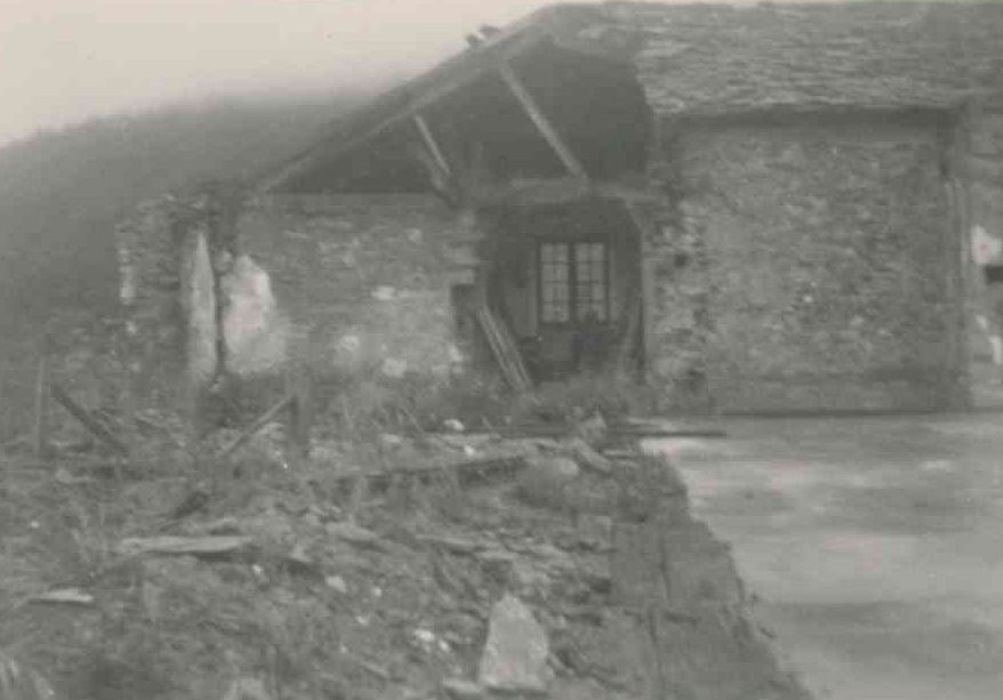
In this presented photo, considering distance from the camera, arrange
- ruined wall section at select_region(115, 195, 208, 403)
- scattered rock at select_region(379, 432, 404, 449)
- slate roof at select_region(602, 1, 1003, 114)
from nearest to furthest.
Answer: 1. scattered rock at select_region(379, 432, 404, 449)
2. slate roof at select_region(602, 1, 1003, 114)
3. ruined wall section at select_region(115, 195, 208, 403)

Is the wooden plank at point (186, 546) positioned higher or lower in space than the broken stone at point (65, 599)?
lower

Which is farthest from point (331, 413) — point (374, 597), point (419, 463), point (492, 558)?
point (374, 597)

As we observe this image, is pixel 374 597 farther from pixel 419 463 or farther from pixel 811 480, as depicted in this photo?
pixel 811 480

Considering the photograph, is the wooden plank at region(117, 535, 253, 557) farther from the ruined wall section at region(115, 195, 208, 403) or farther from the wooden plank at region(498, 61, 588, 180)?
the ruined wall section at region(115, 195, 208, 403)

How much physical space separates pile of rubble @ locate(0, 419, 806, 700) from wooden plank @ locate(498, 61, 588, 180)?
8.04m

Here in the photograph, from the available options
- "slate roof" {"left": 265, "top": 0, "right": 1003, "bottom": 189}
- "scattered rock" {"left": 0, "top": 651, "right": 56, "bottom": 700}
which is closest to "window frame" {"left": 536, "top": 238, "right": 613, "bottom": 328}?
"slate roof" {"left": 265, "top": 0, "right": 1003, "bottom": 189}

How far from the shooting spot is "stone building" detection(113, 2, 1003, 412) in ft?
52.5

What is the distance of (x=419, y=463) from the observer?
939cm

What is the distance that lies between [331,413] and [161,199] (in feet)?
16.0

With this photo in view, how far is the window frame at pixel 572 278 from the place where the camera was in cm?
1898

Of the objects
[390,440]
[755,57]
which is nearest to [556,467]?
[390,440]

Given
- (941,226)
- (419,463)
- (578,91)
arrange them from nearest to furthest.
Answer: (419,463) < (941,226) < (578,91)

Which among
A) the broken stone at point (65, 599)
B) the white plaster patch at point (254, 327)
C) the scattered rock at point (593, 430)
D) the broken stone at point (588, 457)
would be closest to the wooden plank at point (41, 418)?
the broken stone at point (588, 457)

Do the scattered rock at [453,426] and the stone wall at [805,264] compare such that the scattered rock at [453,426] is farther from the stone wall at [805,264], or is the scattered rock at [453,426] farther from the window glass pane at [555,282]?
the window glass pane at [555,282]
